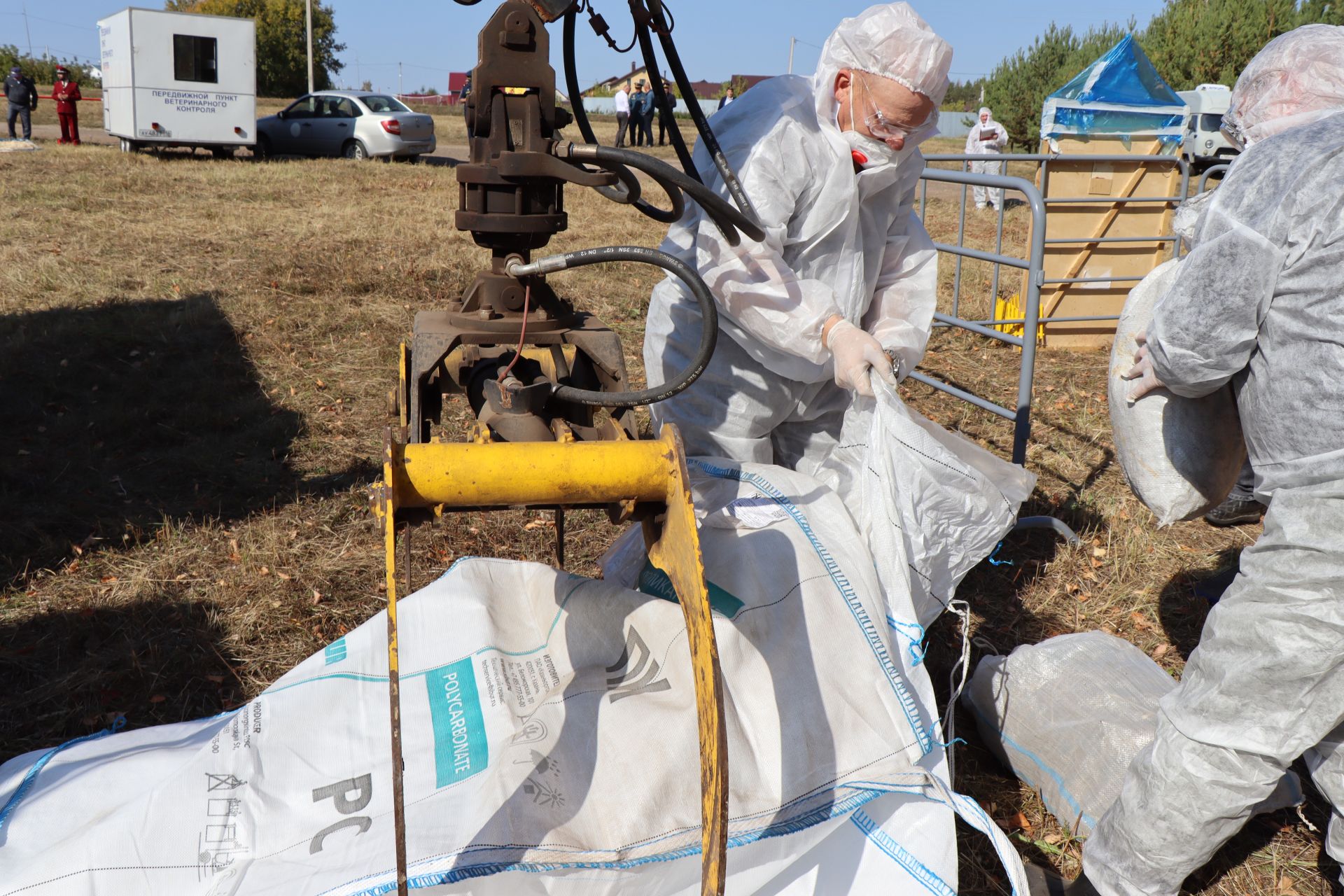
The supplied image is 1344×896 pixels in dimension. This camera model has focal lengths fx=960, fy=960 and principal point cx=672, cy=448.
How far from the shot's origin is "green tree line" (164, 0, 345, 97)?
36094mm

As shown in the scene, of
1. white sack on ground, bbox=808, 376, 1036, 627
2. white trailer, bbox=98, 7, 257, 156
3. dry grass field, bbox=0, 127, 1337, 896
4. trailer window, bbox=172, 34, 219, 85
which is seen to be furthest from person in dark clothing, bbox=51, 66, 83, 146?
white sack on ground, bbox=808, 376, 1036, 627

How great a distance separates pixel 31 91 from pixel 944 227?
14561 millimetres

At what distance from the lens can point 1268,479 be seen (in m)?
1.73

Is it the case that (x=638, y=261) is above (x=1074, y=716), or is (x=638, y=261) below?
above

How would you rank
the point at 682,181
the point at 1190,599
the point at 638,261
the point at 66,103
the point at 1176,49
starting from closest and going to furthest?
the point at 638,261, the point at 682,181, the point at 1190,599, the point at 66,103, the point at 1176,49

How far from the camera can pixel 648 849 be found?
64.1 inches

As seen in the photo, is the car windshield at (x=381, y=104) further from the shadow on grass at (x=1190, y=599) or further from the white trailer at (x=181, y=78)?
the shadow on grass at (x=1190, y=599)

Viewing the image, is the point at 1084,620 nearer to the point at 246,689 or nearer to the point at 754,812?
the point at 754,812

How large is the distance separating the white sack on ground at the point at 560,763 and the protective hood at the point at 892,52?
96cm

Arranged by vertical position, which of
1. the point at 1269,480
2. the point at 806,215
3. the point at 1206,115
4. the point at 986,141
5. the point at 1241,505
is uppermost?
the point at 1206,115

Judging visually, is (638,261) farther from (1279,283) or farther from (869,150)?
(1279,283)

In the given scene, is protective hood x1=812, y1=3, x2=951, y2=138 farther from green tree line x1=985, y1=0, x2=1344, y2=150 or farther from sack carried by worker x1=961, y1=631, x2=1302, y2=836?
green tree line x1=985, y1=0, x2=1344, y2=150

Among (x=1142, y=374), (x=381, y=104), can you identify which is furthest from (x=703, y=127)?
(x=381, y=104)

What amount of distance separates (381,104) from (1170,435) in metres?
15.1
